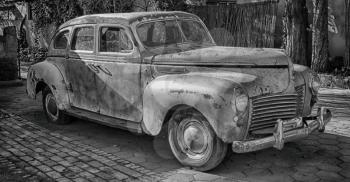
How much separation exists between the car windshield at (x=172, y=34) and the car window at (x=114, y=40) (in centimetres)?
22

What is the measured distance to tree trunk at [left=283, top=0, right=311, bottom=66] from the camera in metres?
10.3

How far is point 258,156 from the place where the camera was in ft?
16.3

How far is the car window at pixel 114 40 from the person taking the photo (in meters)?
5.31

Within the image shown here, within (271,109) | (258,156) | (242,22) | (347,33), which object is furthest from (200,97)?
(242,22)

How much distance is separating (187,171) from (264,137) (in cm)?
95

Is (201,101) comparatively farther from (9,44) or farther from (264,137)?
(9,44)

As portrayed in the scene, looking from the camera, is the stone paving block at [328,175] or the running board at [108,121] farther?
the running board at [108,121]

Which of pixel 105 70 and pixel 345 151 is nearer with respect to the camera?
pixel 345 151

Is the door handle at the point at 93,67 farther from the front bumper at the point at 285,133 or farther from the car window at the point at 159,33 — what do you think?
the front bumper at the point at 285,133

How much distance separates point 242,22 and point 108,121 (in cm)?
764

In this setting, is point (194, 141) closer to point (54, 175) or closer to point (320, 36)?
point (54, 175)

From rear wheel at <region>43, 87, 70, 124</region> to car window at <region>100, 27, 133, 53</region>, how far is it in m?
1.57

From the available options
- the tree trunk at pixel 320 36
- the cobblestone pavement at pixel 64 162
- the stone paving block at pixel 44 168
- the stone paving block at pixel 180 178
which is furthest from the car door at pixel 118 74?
the tree trunk at pixel 320 36

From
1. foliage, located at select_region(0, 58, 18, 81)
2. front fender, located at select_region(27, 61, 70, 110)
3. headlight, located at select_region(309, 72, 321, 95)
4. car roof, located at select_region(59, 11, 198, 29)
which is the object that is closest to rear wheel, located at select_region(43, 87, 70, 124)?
front fender, located at select_region(27, 61, 70, 110)
